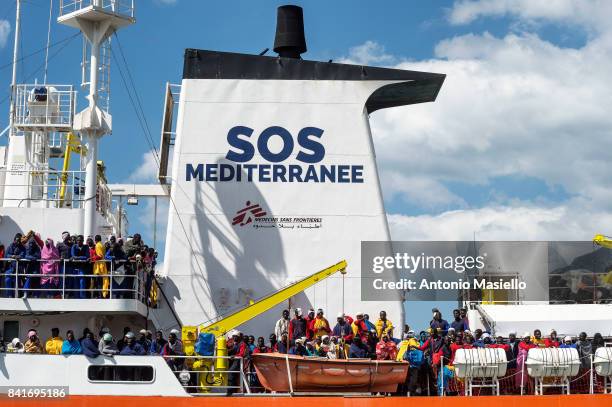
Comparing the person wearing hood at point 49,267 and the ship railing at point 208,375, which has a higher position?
the person wearing hood at point 49,267

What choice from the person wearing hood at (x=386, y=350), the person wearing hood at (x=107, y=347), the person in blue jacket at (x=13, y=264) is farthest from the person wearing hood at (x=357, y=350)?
the person in blue jacket at (x=13, y=264)

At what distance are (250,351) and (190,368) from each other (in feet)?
3.96

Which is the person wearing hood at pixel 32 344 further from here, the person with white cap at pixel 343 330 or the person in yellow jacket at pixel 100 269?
the person with white cap at pixel 343 330

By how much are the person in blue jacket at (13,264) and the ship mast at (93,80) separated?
1.64 m

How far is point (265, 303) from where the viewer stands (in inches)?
789

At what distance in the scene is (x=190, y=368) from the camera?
61.3 feet

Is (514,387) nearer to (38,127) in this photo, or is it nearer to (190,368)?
(190,368)

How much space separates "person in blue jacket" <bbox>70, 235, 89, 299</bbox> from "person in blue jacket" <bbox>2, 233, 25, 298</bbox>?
0.99 m

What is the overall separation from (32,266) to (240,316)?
411 centimetres

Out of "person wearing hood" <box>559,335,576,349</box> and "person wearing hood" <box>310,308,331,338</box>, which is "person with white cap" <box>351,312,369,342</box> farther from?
"person wearing hood" <box>559,335,576,349</box>

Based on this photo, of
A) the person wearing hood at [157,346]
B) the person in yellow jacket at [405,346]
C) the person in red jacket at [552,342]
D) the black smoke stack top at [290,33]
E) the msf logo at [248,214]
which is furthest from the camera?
the black smoke stack top at [290,33]

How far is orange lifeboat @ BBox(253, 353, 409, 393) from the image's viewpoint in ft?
59.0

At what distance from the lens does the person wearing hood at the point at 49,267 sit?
1983cm

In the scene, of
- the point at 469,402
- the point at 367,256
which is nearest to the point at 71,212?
the point at 367,256
